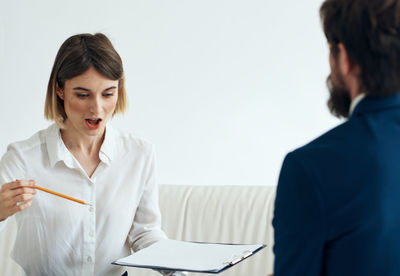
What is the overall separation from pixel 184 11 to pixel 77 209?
1.46 m

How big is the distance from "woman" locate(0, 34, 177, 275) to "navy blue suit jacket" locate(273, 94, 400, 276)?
92 cm

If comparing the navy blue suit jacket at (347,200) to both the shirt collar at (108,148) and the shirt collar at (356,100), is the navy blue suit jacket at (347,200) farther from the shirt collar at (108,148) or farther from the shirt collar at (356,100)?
the shirt collar at (108,148)

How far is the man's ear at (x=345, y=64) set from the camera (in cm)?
94

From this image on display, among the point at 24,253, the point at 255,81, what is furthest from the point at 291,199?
the point at 255,81

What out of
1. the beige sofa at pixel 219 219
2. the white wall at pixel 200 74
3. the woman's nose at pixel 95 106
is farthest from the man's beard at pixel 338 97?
the white wall at pixel 200 74

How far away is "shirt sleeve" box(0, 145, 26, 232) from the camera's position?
169cm

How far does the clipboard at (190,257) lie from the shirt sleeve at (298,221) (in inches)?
16.1

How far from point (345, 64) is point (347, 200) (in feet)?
0.76

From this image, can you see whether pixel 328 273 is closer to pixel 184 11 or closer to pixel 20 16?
pixel 184 11

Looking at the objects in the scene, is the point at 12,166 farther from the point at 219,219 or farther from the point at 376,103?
the point at 376,103

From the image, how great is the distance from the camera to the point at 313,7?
2.72 meters

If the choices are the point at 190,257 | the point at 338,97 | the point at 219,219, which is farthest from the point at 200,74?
the point at 338,97


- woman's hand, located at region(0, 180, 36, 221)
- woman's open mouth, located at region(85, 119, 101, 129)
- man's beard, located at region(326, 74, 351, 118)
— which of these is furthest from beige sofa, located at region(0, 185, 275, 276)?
man's beard, located at region(326, 74, 351, 118)

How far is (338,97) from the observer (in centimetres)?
104
